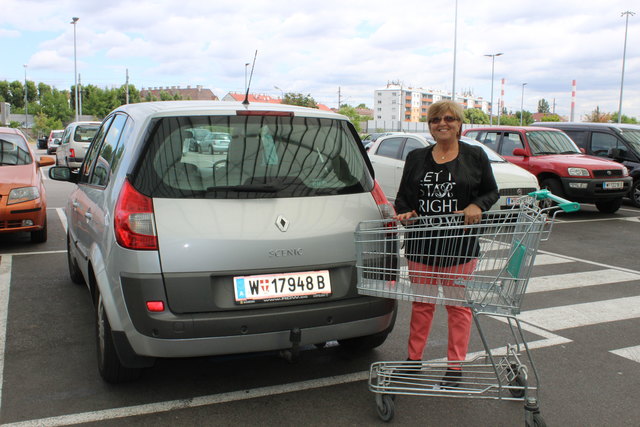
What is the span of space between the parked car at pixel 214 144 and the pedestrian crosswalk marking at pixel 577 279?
4216 mm

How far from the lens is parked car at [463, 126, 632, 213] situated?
1205 cm

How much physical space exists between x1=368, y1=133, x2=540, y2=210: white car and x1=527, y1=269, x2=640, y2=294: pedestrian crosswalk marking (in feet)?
9.09

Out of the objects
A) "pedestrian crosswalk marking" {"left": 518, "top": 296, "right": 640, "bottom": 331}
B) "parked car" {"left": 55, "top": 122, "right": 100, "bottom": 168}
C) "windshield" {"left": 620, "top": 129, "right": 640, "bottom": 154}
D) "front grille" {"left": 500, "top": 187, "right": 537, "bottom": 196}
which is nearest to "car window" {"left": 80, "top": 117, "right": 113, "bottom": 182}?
"pedestrian crosswalk marking" {"left": 518, "top": 296, "right": 640, "bottom": 331}

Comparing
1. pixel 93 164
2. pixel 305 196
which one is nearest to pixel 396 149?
pixel 93 164

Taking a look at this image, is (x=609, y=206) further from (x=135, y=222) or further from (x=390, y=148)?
(x=135, y=222)

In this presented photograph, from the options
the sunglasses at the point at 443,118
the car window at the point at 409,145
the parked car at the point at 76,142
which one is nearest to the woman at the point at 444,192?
the sunglasses at the point at 443,118

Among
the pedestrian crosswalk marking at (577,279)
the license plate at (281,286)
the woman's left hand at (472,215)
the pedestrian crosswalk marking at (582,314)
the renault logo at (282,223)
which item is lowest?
the pedestrian crosswalk marking at (577,279)

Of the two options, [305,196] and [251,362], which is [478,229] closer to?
[305,196]

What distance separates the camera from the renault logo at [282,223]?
3.38 meters

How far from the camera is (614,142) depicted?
14250mm

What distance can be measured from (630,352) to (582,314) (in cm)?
104

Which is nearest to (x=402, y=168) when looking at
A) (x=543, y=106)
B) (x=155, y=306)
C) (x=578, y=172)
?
(x=578, y=172)

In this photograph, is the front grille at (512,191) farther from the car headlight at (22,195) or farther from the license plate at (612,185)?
the car headlight at (22,195)

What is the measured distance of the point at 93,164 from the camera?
480 cm
